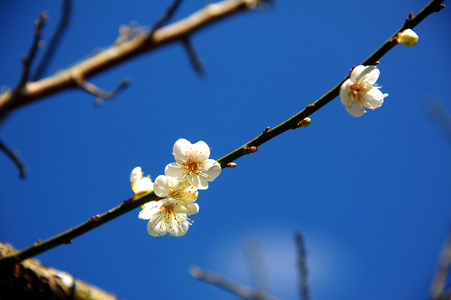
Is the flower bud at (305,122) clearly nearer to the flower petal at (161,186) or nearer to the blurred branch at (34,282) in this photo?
the flower petal at (161,186)

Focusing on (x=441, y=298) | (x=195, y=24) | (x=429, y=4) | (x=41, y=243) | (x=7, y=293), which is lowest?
(x=7, y=293)

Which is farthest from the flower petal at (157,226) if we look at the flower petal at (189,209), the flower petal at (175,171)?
the flower petal at (175,171)

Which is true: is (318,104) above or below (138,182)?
above

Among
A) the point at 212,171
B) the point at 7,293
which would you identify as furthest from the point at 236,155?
the point at 7,293

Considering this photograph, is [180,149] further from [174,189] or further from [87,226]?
[87,226]

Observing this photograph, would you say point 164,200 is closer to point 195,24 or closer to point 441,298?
point 441,298

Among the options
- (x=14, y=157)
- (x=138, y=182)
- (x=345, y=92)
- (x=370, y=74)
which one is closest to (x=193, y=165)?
(x=138, y=182)
